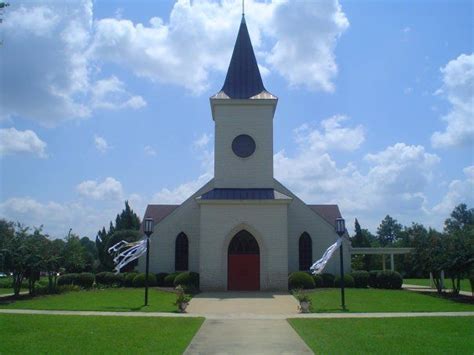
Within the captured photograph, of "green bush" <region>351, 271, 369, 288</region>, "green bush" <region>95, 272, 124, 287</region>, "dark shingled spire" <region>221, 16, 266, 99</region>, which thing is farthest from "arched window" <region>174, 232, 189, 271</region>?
"green bush" <region>351, 271, 369, 288</region>

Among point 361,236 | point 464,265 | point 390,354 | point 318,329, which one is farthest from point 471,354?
point 361,236

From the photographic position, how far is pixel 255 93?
33.6m

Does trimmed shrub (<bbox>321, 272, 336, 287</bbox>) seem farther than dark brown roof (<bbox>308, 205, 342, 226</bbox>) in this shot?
No

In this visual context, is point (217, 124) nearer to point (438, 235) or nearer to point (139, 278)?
point (139, 278)

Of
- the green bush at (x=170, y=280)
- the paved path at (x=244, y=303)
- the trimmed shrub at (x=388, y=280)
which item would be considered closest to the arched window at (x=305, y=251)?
the trimmed shrub at (x=388, y=280)

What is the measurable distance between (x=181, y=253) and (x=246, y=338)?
22.1 meters

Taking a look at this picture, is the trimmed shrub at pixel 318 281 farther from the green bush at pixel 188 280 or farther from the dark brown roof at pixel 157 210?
the dark brown roof at pixel 157 210

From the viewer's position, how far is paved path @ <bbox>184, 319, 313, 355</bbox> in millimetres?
11250

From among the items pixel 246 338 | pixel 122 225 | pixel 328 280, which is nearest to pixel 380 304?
pixel 328 280

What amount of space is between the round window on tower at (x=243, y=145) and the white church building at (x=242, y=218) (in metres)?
0.07

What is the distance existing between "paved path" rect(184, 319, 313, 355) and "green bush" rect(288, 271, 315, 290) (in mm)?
13232

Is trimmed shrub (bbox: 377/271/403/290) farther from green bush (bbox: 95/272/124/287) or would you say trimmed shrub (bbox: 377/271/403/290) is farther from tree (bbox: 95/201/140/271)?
tree (bbox: 95/201/140/271)

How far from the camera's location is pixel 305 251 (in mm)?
34562

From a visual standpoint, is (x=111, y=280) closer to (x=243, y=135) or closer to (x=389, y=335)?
(x=243, y=135)
